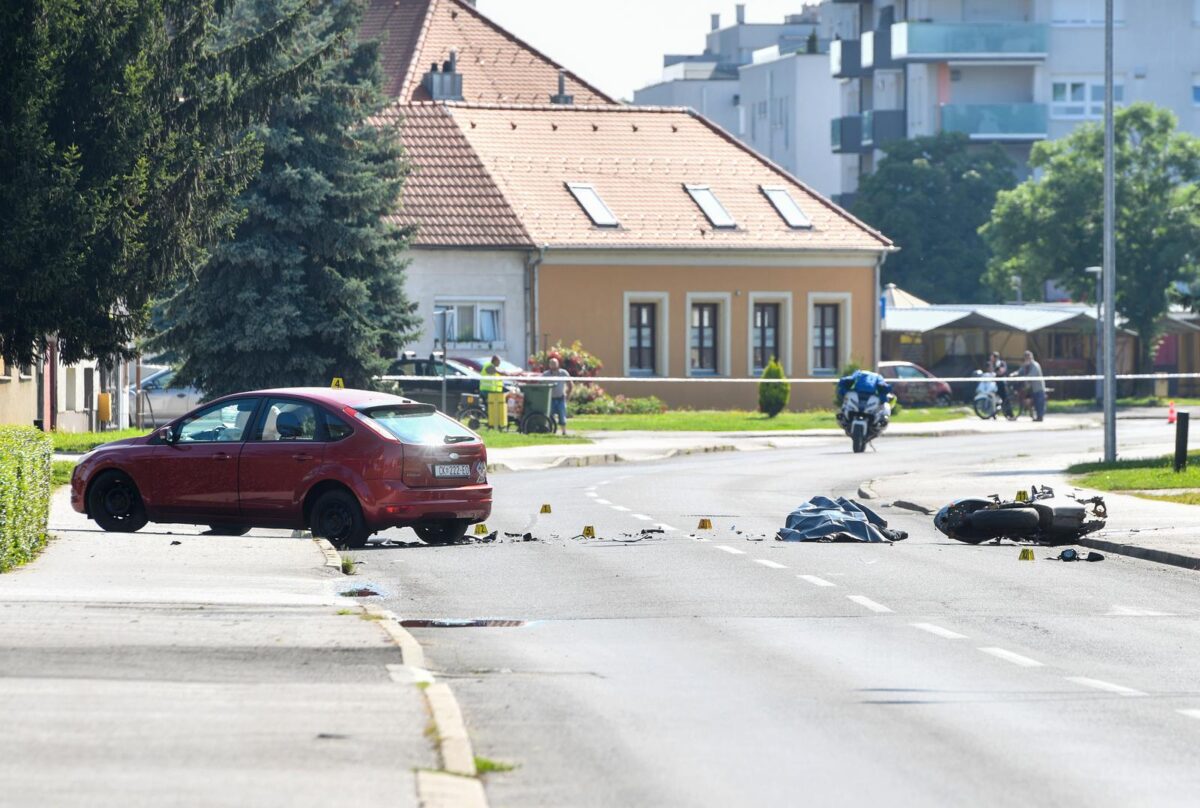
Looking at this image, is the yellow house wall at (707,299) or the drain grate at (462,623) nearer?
the drain grate at (462,623)

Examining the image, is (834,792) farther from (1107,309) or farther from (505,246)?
(505,246)

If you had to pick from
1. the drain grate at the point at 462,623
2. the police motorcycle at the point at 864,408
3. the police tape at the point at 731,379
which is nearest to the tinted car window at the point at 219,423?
the drain grate at the point at 462,623

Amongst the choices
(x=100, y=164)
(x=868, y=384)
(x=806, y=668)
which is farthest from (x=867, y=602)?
(x=868, y=384)

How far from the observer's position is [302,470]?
1980 centimetres

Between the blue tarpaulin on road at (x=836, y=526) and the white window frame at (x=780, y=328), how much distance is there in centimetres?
3862

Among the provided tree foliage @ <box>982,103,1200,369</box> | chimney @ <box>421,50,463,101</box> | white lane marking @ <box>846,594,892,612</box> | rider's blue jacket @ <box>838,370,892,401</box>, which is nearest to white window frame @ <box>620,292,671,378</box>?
chimney @ <box>421,50,463,101</box>

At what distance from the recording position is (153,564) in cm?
1684

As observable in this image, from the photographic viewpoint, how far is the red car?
64.4ft

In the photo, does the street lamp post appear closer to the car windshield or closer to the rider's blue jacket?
the rider's blue jacket

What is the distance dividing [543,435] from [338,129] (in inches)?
293

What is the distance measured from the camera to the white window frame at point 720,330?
59.6m

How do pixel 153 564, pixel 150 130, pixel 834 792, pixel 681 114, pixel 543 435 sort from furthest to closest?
pixel 681 114 < pixel 543 435 < pixel 150 130 < pixel 153 564 < pixel 834 792

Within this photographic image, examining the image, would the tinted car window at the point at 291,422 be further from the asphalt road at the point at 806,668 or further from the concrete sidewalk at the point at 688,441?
the concrete sidewalk at the point at 688,441

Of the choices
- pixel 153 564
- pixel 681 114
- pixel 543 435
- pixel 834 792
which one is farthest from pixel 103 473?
pixel 681 114
